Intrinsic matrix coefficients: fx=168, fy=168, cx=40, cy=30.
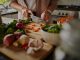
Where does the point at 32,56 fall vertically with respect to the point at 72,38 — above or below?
below

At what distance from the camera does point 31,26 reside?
4.16 ft

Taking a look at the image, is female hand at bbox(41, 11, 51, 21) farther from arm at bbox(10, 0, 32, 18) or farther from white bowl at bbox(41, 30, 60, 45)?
white bowl at bbox(41, 30, 60, 45)

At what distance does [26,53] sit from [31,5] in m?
0.73

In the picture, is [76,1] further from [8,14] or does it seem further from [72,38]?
[72,38]

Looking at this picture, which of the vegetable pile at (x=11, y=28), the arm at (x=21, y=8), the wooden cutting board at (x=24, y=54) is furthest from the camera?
the arm at (x=21, y=8)

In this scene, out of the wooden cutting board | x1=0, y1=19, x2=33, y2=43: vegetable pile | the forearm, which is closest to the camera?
the wooden cutting board

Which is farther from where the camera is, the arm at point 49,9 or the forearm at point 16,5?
the forearm at point 16,5

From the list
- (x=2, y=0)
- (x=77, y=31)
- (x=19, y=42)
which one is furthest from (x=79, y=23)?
(x=2, y=0)

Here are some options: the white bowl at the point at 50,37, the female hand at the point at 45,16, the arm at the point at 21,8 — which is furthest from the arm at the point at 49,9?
the white bowl at the point at 50,37

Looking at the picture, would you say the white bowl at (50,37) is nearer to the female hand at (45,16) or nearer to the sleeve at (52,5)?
the female hand at (45,16)

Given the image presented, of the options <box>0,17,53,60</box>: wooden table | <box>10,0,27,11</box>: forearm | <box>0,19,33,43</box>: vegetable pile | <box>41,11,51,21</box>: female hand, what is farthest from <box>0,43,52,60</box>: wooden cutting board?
<box>10,0,27,11</box>: forearm

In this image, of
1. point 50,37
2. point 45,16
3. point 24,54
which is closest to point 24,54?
point 24,54

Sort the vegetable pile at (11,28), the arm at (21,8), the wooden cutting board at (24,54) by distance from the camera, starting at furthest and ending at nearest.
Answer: the arm at (21,8), the vegetable pile at (11,28), the wooden cutting board at (24,54)

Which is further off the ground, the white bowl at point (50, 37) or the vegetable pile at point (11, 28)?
the vegetable pile at point (11, 28)
